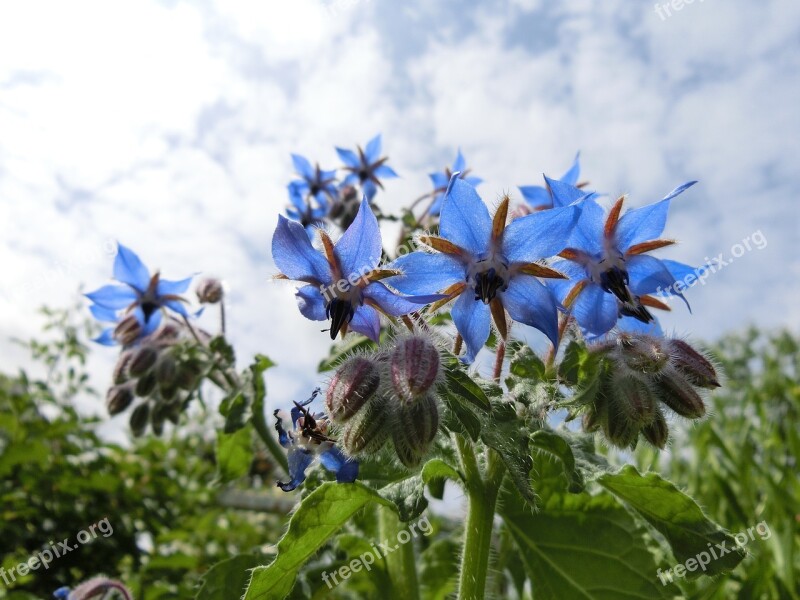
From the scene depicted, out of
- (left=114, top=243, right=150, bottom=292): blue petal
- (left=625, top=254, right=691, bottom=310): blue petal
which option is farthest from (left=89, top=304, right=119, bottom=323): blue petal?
(left=625, top=254, right=691, bottom=310): blue petal

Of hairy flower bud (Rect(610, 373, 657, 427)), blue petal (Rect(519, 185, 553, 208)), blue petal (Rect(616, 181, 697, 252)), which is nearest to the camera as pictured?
hairy flower bud (Rect(610, 373, 657, 427))

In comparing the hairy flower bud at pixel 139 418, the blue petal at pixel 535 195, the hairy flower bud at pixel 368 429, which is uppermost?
the hairy flower bud at pixel 139 418

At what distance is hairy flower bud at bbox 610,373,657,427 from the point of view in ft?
3.31

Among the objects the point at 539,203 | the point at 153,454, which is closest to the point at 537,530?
the point at 539,203

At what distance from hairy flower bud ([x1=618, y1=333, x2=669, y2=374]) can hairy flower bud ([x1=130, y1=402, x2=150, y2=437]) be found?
1.63 meters

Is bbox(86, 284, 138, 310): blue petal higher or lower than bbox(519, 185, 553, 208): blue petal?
higher

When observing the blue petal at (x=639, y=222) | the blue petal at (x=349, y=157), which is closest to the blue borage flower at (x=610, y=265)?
the blue petal at (x=639, y=222)

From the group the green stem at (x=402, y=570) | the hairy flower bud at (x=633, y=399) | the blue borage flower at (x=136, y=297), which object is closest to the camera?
the hairy flower bud at (x=633, y=399)

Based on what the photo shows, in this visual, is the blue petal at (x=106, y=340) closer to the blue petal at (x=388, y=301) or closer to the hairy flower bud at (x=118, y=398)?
the hairy flower bud at (x=118, y=398)

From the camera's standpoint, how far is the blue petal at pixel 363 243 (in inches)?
40.6

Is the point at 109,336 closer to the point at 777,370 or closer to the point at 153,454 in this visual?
the point at 153,454

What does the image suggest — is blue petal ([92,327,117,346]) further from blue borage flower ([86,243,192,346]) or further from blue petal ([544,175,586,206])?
blue petal ([544,175,586,206])

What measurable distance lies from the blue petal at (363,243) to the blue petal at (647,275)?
46 centimetres

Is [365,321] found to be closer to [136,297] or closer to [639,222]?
[639,222]
